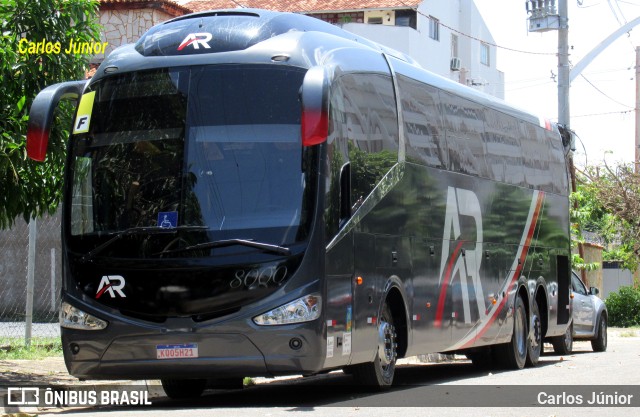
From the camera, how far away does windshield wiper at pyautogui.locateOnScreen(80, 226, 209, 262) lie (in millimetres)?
10836

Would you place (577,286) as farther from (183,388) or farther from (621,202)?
(621,202)

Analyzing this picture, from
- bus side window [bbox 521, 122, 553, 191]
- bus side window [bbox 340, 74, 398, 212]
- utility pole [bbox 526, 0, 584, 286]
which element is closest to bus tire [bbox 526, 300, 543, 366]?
bus side window [bbox 521, 122, 553, 191]

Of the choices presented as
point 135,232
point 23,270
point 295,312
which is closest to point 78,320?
point 135,232

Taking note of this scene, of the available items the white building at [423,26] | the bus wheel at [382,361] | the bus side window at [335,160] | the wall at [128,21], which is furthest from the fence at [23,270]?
the white building at [423,26]

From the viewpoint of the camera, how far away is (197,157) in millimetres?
10945

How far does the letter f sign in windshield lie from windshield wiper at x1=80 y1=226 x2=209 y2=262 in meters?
1.87

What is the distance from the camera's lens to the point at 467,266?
15.6 meters

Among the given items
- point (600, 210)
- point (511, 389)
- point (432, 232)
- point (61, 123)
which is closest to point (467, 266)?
point (432, 232)

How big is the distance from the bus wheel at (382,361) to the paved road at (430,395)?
0.55 feet

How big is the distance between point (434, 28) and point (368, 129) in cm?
4333

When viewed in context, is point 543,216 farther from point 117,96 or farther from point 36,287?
point 36,287

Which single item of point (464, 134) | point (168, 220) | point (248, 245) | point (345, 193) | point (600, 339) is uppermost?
point (464, 134)

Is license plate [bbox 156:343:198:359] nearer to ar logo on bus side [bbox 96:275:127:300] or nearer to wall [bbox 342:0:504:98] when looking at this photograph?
ar logo on bus side [bbox 96:275:127:300]

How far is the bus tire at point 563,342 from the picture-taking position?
21573 mm
